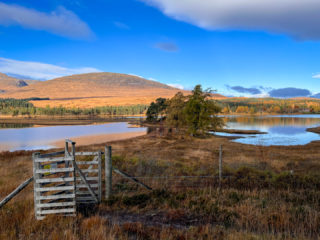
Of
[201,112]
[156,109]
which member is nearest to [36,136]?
[201,112]

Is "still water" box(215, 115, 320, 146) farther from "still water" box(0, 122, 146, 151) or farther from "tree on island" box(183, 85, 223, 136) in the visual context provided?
"still water" box(0, 122, 146, 151)

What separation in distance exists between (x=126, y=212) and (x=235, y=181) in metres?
6.91

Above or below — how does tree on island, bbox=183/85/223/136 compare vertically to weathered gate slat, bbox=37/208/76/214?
above

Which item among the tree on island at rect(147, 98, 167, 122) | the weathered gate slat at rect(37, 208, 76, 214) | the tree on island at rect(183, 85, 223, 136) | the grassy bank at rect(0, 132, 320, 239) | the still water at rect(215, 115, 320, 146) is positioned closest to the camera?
the grassy bank at rect(0, 132, 320, 239)

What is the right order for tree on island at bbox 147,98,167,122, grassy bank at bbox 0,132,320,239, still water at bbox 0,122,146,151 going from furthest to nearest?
tree on island at bbox 147,98,167,122
still water at bbox 0,122,146,151
grassy bank at bbox 0,132,320,239

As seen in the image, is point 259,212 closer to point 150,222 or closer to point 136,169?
point 150,222

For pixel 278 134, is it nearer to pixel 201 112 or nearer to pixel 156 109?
pixel 201 112

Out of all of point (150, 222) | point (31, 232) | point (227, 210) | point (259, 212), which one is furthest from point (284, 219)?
point (31, 232)

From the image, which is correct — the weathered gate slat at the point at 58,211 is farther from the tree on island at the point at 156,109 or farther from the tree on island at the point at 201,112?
the tree on island at the point at 156,109

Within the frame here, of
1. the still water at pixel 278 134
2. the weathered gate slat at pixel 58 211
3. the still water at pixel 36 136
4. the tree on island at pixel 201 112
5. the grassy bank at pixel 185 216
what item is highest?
the tree on island at pixel 201 112

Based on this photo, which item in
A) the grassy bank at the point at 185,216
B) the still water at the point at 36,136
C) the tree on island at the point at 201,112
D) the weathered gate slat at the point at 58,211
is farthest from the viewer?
the tree on island at the point at 201,112

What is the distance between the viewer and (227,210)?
8289mm

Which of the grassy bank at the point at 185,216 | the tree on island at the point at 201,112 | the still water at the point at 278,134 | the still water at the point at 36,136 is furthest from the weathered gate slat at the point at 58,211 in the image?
the tree on island at the point at 201,112

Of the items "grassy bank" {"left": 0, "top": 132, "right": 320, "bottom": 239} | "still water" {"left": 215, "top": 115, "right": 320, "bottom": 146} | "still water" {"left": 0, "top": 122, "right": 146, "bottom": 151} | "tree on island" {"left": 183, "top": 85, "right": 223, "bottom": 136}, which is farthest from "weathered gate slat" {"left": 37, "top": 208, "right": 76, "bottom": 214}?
"tree on island" {"left": 183, "top": 85, "right": 223, "bottom": 136}
